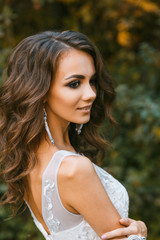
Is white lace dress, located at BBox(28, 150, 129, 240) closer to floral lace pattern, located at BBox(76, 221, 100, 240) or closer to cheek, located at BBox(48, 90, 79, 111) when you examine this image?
floral lace pattern, located at BBox(76, 221, 100, 240)

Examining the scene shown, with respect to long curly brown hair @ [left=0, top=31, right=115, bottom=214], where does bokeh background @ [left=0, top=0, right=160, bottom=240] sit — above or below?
below

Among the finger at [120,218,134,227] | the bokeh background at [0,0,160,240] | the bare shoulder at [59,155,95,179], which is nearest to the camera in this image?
the bare shoulder at [59,155,95,179]

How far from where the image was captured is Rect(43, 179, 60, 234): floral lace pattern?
1.69 metres

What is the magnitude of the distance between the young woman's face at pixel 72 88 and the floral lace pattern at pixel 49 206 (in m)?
0.41

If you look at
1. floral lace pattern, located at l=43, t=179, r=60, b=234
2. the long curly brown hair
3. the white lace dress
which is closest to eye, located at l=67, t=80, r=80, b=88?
the long curly brown hair

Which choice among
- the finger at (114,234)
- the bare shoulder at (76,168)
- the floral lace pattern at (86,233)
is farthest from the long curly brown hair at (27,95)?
the finger at (114,234)

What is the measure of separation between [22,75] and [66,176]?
2.19 ft

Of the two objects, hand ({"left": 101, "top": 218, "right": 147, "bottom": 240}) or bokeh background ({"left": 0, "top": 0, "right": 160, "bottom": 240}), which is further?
bokeh background ({"left": 0, "top": 0, "right": 160, "bottom": 240})

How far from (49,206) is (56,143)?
42cm

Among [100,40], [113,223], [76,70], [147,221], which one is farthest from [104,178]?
[100,40]

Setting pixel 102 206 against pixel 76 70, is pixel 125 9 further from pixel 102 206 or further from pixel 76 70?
pixel 102 206

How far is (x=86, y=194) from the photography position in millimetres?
1586

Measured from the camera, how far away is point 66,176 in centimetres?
160

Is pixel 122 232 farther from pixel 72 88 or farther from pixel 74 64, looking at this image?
pixel 74 64
